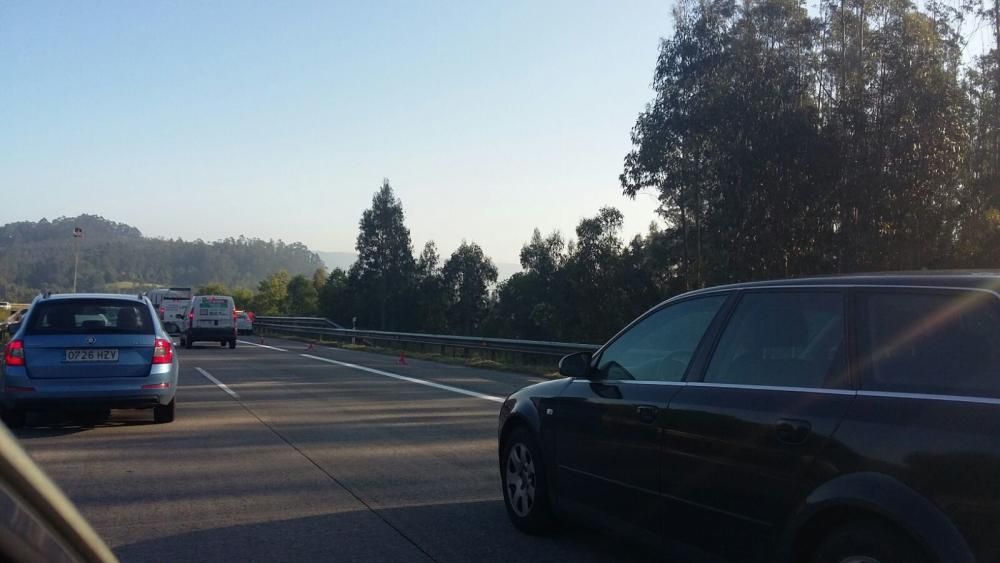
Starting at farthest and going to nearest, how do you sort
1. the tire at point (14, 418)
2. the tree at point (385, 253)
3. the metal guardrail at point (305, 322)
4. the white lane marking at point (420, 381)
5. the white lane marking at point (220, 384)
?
the tree at point (385, 253) → the metal guardrail at point (305, 322) → the white lane marking at point (220, 384) → the white lane marking at point (420, 381) → the tire at point (14, 418)

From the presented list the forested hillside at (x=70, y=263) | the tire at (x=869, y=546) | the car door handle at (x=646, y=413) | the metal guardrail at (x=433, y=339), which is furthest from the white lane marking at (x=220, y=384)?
the forested hillside at (x=70, y=263)

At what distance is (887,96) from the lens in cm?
3303

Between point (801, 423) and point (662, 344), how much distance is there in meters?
1.46

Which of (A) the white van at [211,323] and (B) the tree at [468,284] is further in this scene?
(B) the tree at [468,284]

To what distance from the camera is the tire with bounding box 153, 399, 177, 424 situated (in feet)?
36.8

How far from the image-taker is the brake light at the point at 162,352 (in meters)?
10.6

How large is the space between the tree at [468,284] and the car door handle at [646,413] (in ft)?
331

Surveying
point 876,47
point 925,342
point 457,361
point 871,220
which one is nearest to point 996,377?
point 925,342

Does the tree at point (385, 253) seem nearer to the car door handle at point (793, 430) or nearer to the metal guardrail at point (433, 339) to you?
the metal guardrail at point (433, 339)

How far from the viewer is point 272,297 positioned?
127250 mm

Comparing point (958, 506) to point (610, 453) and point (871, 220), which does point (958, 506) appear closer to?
point (610, 453)

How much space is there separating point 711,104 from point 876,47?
6.99m

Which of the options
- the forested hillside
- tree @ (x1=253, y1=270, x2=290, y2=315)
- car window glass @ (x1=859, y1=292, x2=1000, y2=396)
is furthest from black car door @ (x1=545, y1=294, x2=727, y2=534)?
tree @ (x1=253, y1=270, x2=290, y2=315)

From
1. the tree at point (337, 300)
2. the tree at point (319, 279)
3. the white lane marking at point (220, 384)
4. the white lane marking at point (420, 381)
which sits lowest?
the white lane marking at point (220, 384)
